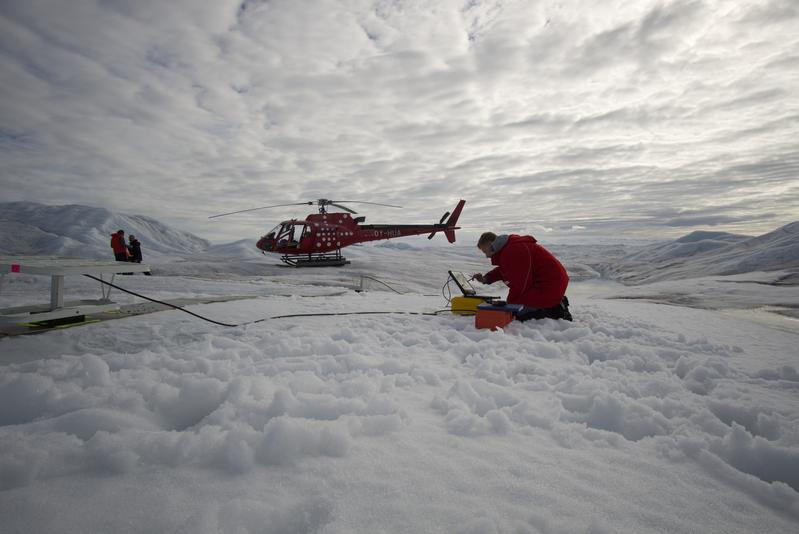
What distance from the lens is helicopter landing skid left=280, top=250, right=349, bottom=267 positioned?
17.6 meters

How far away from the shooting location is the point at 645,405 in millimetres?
2092

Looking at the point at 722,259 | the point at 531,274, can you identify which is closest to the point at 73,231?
the point at 531,274

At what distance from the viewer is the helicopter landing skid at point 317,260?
57.7ft

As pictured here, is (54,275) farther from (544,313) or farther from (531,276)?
(544,313)

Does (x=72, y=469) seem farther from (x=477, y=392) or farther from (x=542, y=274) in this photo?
(x=542, y=274)

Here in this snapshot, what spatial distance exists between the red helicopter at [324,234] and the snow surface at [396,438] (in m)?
13.9

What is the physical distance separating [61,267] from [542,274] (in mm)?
5323

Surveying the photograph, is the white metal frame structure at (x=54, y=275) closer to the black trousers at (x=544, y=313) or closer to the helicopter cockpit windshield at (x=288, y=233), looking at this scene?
the black trousers at (x=544, y=313)

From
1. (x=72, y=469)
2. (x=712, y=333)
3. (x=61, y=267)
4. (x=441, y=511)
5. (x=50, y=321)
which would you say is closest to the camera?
(x=441, y=511)

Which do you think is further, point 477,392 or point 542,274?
point 542,274

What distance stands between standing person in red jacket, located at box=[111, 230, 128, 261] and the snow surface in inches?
460

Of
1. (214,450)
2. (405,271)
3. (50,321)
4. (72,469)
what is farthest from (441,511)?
(405,271)

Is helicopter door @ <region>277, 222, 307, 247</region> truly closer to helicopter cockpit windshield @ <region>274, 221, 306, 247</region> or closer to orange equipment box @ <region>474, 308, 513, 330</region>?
helicopter cockpit windshield @ <region>274, 221, 306, 247</region>

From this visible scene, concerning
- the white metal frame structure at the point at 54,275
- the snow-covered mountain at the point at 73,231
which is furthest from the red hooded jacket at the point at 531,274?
the snow-covered mountain at the point at 73,231
